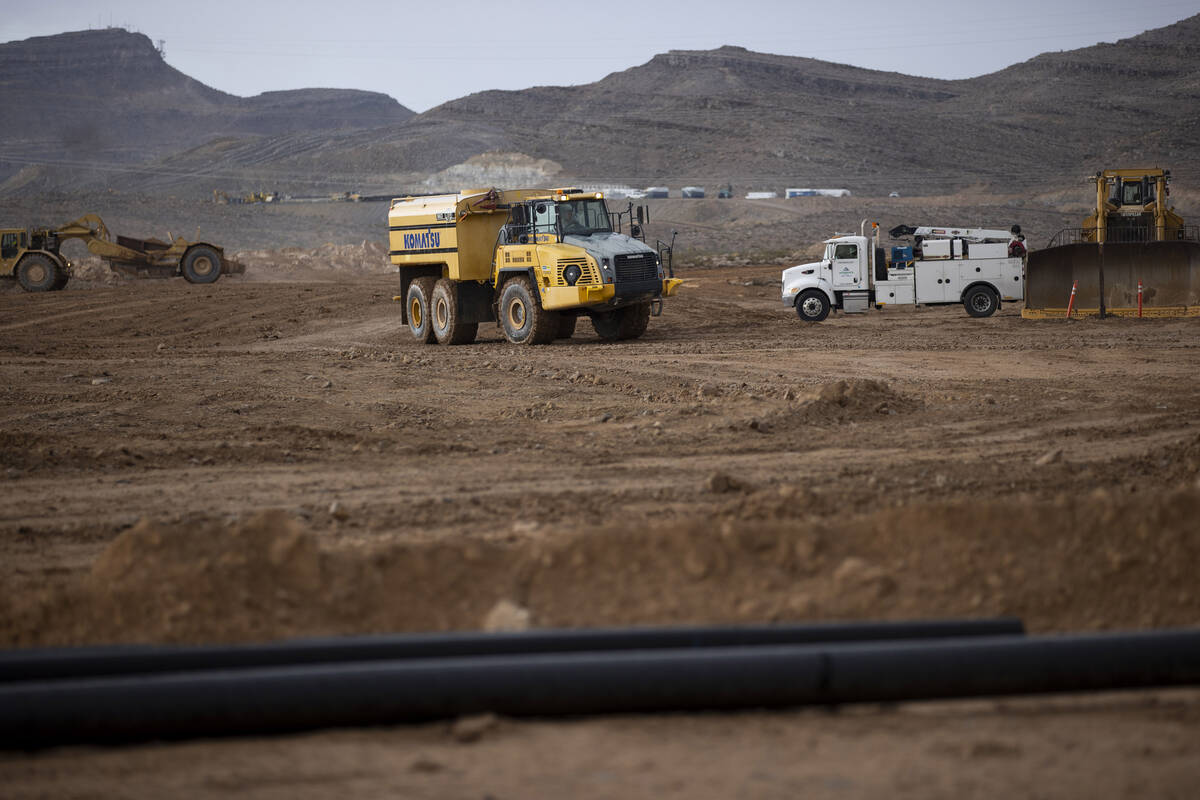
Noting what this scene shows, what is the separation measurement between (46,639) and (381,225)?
6616 cm

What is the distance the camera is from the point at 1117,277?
73.7 ft

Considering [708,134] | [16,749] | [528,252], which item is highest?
[708,134]

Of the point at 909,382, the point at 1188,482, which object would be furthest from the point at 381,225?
the point at 1188,482

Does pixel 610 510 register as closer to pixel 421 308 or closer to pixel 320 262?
pixel 421 308

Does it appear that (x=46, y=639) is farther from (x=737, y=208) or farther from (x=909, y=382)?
(x=737, y=208)

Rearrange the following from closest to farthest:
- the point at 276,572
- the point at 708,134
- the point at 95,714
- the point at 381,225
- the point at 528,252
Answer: the point at 95,714 → the point at 276,572 → the point at 528,252 → the point at 381,225 → the point at 708,134

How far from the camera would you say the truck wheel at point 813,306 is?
24203 mm

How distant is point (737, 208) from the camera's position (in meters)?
70.2

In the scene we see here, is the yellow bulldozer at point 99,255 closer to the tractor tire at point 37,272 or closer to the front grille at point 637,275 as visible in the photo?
the tractor tire at point 37,272

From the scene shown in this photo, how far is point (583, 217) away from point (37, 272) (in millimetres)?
22100

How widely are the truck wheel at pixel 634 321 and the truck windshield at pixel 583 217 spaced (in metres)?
1.64

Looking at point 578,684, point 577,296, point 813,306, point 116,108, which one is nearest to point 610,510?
point 578,684

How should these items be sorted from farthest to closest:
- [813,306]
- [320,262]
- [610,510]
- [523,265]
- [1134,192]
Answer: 1. [320,262]
2. [1134,192]
3. [813,306]
4. [523,265]
5. [610,510]

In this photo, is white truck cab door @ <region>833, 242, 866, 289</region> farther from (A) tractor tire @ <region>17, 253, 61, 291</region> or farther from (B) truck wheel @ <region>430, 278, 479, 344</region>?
(A) tractor tire @ <region>17, 253, 61, 291</region>
